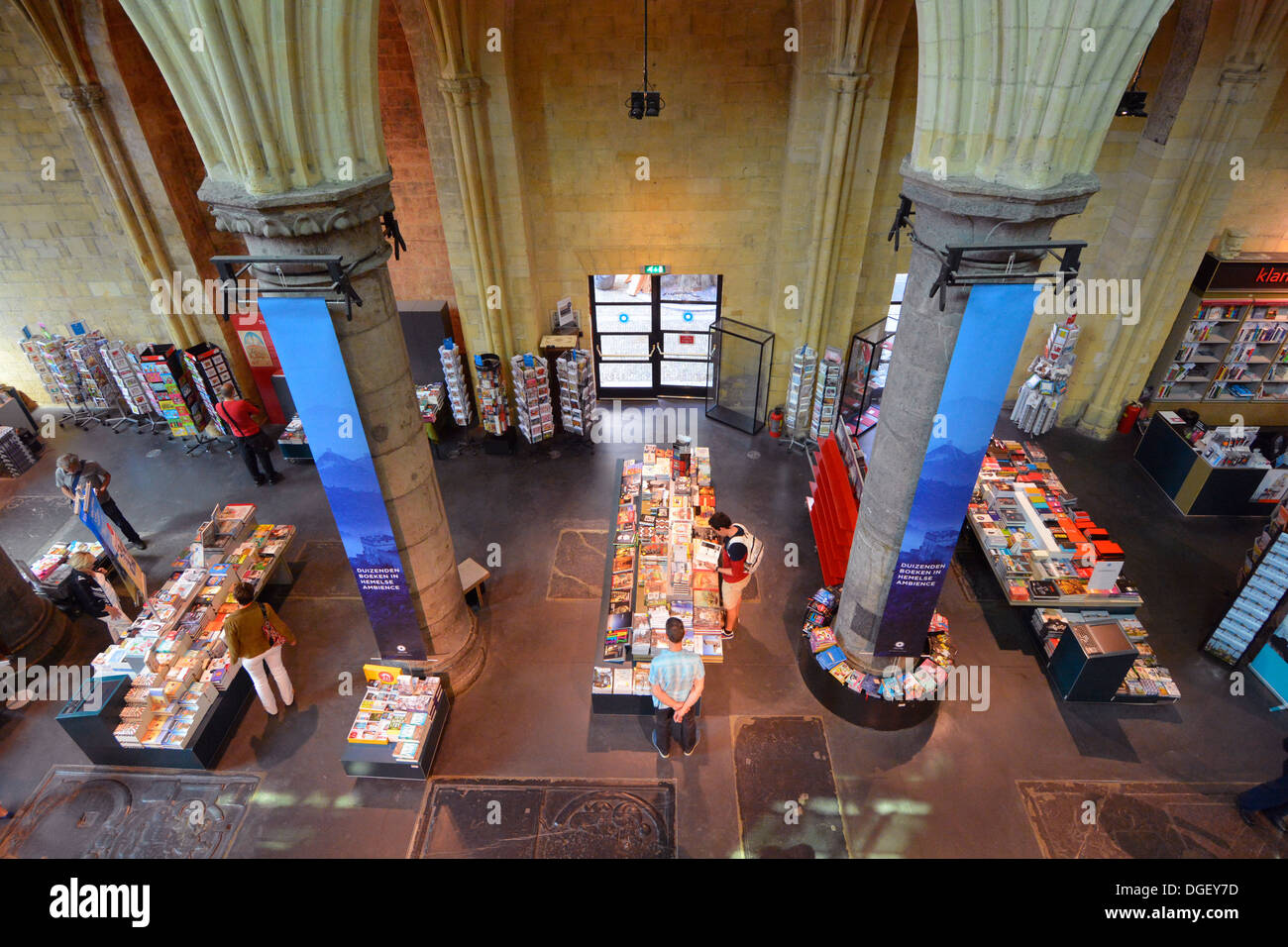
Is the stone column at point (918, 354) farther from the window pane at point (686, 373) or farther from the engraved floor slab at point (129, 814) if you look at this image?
the engraved floor slab at point (129, 814)

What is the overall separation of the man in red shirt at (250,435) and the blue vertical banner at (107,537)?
92.4 inches

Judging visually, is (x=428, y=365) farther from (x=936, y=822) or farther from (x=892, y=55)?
(x=936, y=822)

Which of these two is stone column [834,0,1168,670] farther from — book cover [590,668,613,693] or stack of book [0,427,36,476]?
stack of book [0,427,36,476]

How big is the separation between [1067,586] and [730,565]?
444 centimetres

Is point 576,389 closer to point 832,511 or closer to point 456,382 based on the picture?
point 456,382

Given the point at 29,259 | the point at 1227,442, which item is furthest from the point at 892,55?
the point at 29,259

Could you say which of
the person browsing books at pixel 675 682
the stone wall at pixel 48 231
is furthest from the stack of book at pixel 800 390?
the stone wall at pixel 48 231

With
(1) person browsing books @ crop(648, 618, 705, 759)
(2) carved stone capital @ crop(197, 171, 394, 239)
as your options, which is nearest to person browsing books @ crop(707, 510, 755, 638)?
(1) person browsing books @ crop(648, 618, 705, 759)

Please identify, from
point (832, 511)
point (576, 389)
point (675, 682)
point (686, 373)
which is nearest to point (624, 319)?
point (686, 373)

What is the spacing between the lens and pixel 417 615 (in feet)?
27.9

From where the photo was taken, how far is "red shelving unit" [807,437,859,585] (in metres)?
9.77

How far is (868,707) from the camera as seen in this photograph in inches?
331

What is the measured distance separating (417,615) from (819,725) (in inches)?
197

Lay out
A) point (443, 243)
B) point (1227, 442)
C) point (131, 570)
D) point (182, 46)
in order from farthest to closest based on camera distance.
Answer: point (443, 243) < point (1227, 442) < point (131, 570) < point (182, 46)
